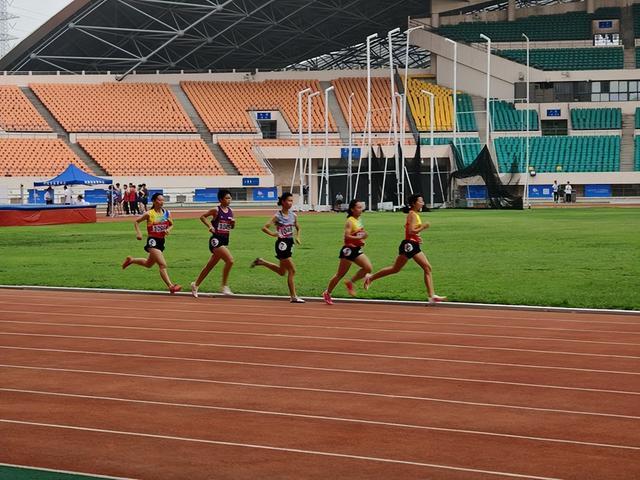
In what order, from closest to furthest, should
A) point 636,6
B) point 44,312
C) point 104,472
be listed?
1. point 104,472
2. point 44,312
3. point 636,6

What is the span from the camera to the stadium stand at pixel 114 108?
3103 inches

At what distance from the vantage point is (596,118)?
3135 inches

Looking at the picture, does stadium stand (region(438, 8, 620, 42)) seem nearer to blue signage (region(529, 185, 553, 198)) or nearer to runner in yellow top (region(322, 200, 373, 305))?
blue signage (region(529, 185, 553, 198))

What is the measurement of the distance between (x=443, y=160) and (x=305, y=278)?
57.5 metres

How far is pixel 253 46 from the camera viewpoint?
86.4 m

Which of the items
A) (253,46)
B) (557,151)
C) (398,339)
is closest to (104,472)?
(398,339)

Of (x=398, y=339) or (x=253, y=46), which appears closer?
(x=398, y=339)

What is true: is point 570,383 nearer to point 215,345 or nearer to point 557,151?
point 215,345

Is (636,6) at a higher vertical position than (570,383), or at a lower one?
higher

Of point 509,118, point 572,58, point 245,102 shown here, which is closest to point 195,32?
point 245,102

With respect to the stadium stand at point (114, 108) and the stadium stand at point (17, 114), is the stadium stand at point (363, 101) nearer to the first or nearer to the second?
the stadium stand at point (114, 108)

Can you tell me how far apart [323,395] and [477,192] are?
53604mm

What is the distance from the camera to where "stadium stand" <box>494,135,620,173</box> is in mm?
75875

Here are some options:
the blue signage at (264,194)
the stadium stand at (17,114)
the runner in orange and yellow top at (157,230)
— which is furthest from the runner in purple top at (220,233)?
the stadium stand at (17,114)
